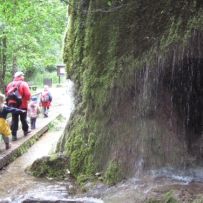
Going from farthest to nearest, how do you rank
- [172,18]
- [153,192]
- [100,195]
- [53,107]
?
1. [53,107]
2. [172,18]
3. [100,195]
4. [153,192]

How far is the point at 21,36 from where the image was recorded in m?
19.9

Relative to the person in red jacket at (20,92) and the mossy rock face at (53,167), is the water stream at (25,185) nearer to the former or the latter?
the mossy rock face at (53,167)

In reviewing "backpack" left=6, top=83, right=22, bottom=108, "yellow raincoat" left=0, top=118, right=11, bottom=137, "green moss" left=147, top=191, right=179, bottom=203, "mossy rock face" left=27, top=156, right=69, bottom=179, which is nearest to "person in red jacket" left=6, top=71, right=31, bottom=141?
"backpack" left=6, top=83, right=22, bottom=108

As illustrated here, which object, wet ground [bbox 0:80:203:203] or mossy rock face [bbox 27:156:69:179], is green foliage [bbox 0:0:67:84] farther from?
wet ground [bbox 0:80:203:203]

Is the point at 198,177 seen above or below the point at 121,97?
below

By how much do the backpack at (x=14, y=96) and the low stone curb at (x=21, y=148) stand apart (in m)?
1.00

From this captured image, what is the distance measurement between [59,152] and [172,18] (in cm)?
367

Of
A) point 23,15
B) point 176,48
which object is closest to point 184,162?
point 176,48

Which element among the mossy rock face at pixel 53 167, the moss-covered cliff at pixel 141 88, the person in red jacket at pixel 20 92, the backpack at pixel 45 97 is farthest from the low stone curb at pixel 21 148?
the backpack at pixel 45 97

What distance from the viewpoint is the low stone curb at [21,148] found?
10.3 meters

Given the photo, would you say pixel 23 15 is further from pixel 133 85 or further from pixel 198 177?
pixel 198 177

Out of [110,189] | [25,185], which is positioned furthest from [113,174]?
[25,185]

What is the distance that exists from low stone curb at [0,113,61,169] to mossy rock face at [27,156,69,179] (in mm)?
1235

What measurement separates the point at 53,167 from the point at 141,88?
7.73ft
